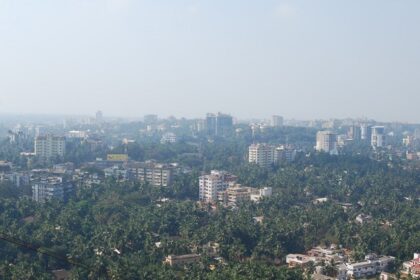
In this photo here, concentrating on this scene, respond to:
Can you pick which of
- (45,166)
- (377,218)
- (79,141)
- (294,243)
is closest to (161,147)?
(79,141)

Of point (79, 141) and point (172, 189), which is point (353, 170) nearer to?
point (172, 189)

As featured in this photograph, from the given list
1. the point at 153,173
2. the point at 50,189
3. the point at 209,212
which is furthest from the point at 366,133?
the point at 209,212

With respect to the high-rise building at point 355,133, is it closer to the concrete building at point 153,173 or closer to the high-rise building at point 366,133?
the high-rise building at point 366,133

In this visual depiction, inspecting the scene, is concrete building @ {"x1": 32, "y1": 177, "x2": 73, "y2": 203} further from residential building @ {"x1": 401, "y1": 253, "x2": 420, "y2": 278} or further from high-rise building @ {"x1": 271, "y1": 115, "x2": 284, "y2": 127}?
high-rise building @ {"x1": 271, "y1": 115, "x2": 284, "y2": 127}

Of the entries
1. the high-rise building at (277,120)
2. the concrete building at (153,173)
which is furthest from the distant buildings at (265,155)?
the high-rise building at (277,120)

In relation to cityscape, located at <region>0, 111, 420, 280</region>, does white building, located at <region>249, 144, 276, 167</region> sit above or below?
above

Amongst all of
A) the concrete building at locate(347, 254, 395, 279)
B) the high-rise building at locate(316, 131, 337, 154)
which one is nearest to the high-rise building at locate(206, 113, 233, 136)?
the high-rise building at locate(316, 131, 337, 154)

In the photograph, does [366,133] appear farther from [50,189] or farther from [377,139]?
[50,189]
